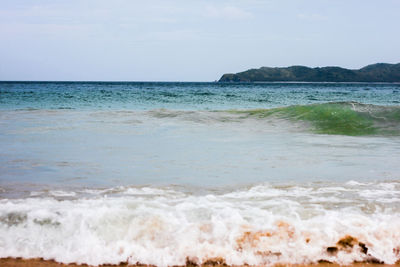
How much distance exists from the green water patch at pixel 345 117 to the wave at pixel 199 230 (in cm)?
705

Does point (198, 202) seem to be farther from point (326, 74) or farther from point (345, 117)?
point (326, 74)

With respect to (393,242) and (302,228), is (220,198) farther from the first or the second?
(393,242)

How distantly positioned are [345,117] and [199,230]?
10580 mm

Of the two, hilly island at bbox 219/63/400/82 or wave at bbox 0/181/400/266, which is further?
hilly island at bbox 219/63/400/82

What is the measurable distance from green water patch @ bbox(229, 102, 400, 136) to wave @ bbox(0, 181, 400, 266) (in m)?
7.05

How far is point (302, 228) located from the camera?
9.37ft

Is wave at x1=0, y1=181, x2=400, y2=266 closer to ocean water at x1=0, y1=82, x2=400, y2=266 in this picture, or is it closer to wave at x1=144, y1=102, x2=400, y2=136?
ocean water at x1=0, y1=82, x2=400, y2=266


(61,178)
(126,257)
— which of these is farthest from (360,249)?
(61,178)

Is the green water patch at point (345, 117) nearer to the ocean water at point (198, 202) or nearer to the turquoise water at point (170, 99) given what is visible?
the ocean water at point (198, 202)

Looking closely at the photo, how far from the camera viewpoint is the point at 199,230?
9.30ft

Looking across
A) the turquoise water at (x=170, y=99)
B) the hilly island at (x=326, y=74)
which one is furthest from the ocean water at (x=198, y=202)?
the hilly island at (x=326, y=74)

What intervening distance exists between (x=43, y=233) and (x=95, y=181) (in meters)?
1.57

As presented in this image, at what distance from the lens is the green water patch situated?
34.4 ft

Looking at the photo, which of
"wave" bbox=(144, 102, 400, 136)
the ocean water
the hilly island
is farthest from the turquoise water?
the hilly island
